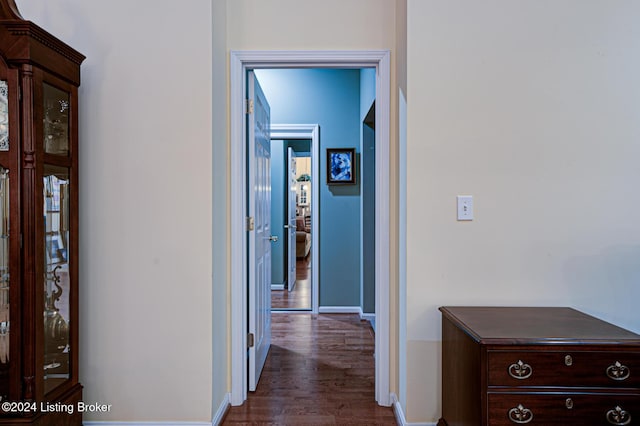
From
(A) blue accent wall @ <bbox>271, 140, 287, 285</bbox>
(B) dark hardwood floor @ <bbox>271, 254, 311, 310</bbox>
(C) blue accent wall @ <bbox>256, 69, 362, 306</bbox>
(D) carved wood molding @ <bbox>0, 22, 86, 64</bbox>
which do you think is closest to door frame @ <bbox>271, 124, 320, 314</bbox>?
(C) blue accent wall @ <bbox>256, 69, 362, 306</bbox>

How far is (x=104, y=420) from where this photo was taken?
200 centimetres

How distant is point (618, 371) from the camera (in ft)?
4.65

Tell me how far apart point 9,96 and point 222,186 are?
3.28ft

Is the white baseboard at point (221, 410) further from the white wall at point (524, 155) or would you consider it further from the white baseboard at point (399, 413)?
the white wall at point (524, 155)

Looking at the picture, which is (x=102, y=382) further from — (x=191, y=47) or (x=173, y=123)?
(x=191, y=47)

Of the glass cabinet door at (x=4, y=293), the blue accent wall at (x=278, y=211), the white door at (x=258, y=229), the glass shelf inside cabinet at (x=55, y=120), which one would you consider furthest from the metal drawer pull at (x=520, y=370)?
the blue accent wall at (x=278, y=211)

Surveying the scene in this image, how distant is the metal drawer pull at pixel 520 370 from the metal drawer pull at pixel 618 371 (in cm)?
28

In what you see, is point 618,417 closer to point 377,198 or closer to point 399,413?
point 399,413

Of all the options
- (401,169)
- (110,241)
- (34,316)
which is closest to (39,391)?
(34,316)

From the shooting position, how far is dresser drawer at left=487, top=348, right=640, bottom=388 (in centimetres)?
141

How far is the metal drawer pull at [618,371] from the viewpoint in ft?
4.64

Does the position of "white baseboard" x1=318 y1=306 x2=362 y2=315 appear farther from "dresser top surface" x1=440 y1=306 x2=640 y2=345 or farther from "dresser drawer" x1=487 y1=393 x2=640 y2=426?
"dresser drawer" x1=487 y1=393 x2=640 y2=426

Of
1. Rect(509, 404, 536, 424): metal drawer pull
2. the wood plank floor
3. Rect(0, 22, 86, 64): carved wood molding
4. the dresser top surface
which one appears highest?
Rect(0, 22, 86, 64): carved wood molding

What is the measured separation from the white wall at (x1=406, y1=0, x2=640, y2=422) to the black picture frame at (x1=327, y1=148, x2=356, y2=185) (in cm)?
247
